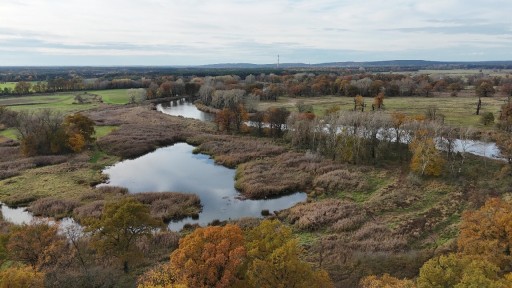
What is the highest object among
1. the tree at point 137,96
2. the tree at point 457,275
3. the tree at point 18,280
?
the tree at point 137,96

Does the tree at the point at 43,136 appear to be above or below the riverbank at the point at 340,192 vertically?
above

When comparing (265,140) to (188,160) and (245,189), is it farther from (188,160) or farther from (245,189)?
(245,189)

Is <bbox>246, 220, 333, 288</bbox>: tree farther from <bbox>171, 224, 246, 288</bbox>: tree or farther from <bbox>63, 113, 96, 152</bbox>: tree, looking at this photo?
<bbox>63, 113, 96, 152</bbox>: tree

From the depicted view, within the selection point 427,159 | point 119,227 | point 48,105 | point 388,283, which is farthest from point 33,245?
point 48,105

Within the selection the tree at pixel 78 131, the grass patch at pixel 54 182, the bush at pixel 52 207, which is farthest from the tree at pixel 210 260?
the tree at pixel 78 131

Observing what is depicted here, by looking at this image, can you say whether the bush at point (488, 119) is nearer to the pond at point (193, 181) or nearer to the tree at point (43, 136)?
the pond at point (193, 181)

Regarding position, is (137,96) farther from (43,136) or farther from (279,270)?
(279,270)
